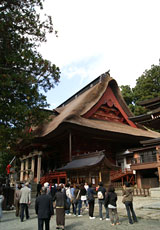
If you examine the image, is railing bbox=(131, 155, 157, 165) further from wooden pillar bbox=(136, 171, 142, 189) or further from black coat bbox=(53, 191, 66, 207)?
black coat bbox=(53, 191, 66, 207)

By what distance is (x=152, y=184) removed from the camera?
17.3 metres

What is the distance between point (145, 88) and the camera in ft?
107

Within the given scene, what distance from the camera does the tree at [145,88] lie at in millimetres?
31369

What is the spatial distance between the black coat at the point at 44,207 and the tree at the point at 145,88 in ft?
86.7

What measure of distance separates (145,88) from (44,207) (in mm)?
30171

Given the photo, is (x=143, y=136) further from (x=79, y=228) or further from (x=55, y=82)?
(x=79, y=228)

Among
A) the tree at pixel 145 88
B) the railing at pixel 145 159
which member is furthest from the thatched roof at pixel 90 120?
the tree at pixel 145 88

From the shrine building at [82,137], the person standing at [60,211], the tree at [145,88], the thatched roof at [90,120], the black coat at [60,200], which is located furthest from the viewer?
the tree at [145,88]

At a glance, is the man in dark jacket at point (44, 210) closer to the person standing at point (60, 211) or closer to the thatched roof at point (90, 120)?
the person standing at point (60, 211)

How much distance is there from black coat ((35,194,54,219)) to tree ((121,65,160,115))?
2642 cm

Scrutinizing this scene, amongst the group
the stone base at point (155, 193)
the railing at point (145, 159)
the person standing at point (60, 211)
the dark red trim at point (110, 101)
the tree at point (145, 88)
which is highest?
the tree at point (145, 88)

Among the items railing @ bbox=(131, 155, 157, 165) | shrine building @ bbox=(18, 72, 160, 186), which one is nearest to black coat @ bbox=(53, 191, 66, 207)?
shrine building @ bbox=(18, 72, 160, 186)

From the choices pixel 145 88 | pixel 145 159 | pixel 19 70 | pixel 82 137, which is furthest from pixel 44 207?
pixel 145 88

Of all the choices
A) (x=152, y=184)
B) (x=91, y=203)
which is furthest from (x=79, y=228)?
(x=152, y=184)
